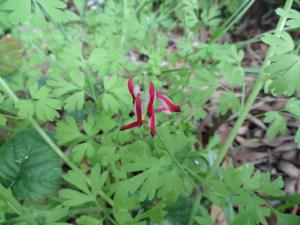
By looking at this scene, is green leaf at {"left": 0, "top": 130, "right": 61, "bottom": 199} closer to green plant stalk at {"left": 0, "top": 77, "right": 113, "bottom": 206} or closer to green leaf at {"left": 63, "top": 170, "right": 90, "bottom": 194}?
green plant stalk at {"left": 0, "top": 77, "right": 113, "bottom": 206}

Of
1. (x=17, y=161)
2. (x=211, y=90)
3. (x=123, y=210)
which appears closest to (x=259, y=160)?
(x=211, y=90)

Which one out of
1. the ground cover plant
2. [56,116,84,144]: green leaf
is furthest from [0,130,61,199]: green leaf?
[56,116,84,144]: green leaf

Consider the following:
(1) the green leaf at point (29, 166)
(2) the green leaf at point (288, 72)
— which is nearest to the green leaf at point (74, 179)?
(1) the green leaf at point (29, 166)

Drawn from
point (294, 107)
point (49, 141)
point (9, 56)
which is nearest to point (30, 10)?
point (49, 141)

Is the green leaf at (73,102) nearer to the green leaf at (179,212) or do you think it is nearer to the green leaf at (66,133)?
the green leaf at (66,133)

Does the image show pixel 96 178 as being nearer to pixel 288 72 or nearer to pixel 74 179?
pixel 74 179

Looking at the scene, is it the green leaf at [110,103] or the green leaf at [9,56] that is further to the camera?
the green leaf at [9,56]
